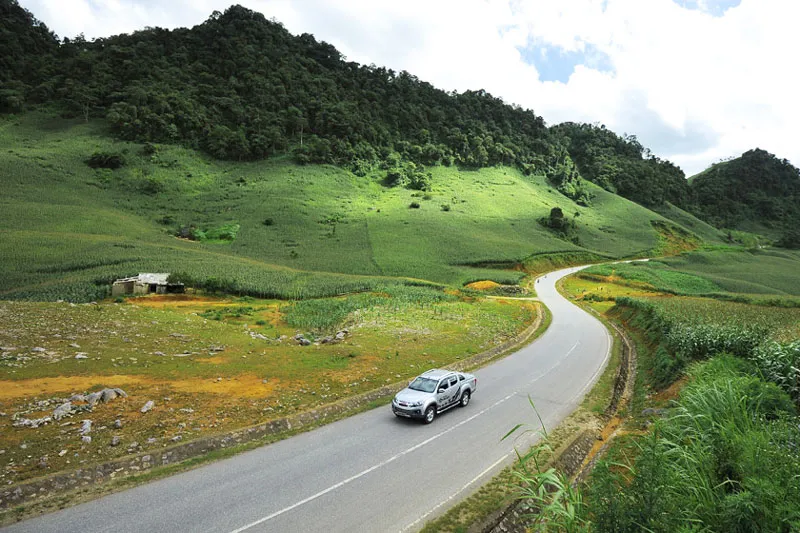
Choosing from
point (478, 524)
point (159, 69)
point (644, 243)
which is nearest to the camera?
point (478, 524)

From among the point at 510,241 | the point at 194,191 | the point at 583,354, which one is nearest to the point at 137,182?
the point at 194,191

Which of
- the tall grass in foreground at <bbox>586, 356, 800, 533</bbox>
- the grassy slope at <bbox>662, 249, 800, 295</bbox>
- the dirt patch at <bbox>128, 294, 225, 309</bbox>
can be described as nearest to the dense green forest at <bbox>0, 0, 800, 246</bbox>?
the grassy slope at <bbox>662, 249, 800, 295</bbox>

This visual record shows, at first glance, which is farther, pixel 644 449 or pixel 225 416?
pixel 225 416

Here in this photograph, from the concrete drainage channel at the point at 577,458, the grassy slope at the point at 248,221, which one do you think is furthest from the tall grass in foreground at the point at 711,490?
the grassy slope at the point at 248,221

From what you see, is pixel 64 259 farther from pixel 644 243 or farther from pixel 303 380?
pixel 644 243

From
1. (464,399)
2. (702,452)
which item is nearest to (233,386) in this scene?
(464,399)

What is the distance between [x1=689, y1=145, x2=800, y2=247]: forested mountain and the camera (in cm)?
16512

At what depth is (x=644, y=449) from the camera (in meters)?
4.88

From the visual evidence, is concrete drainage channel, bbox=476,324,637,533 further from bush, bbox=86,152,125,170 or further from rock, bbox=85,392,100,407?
bush, bbox=86,152,125,170

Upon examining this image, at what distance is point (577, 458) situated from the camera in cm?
1234

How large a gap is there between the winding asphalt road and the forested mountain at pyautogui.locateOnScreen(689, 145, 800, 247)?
200832 mm

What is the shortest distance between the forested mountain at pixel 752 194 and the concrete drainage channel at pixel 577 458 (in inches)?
7511

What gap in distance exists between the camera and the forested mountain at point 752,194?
165 metres

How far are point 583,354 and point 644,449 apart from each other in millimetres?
22607
